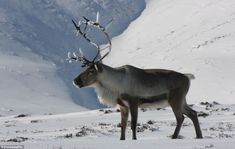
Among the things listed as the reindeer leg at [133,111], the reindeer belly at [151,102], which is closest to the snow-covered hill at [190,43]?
the reindeer belly at [151,102]

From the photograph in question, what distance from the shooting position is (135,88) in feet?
54.9

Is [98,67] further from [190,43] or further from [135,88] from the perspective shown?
[190,43]

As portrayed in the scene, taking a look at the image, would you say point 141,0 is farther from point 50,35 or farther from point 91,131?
point 91,131

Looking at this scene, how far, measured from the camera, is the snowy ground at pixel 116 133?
531 inches

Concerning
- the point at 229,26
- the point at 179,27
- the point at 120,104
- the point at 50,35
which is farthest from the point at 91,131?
the point at 50,35

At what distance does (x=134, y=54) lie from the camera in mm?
85562

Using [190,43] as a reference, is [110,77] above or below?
below

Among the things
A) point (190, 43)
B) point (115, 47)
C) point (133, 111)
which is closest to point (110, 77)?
point (133, 111)

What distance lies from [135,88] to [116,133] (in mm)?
4026

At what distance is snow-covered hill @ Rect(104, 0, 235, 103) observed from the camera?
6444 centimetres

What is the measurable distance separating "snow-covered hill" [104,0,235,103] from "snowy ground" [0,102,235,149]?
2823 cm

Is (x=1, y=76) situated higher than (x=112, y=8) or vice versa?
(x=112, y=8)

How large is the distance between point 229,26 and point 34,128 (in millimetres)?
60183

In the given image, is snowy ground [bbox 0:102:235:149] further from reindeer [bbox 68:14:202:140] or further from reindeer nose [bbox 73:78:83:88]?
reindeer nose [bbox 73:78:83:88]
